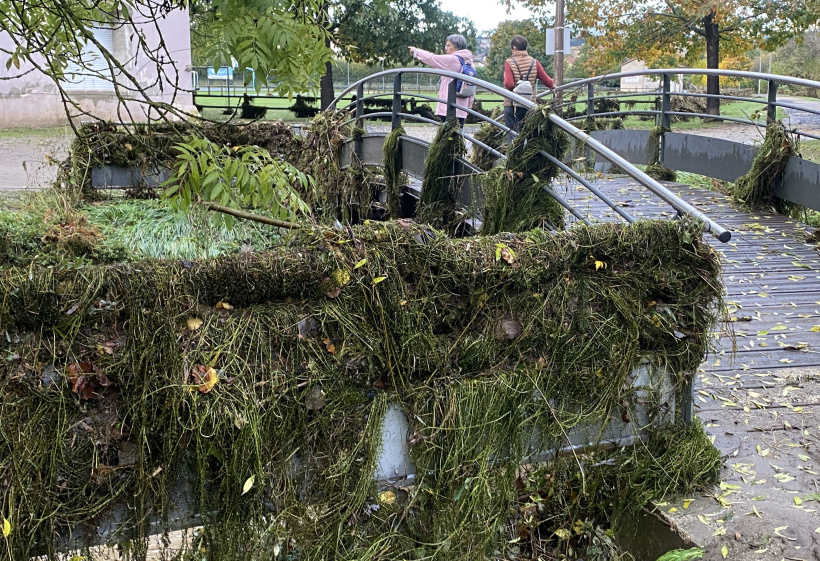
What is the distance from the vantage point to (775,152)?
30.2 feet

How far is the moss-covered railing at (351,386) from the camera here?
11.3 ft

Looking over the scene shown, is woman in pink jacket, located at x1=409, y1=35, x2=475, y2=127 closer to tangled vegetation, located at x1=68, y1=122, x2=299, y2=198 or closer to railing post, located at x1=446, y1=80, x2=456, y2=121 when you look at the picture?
Answer: railing post, located at x1=446, y1=80, x2=456, y2=121

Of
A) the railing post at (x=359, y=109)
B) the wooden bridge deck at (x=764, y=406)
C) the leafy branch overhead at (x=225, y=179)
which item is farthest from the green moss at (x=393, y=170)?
the leafy branch overhead at (x=225, y=179)

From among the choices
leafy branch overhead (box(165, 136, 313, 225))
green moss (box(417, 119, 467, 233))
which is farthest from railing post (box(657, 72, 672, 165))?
leafy branch overhead (box(165, 136, 313, 225))

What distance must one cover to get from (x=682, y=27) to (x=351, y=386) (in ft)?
81.0

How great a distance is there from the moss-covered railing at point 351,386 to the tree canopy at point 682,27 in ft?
67.6

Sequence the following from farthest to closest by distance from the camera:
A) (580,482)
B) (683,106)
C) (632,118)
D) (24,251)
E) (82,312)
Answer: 1. (632,118)
2. (683,106)
3. (24,251)
4. (580,482)
5. (82,312)

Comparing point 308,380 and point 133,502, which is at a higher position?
point 308,380

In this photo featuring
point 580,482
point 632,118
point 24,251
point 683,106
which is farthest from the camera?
point 632,118

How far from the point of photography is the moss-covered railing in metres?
3.46

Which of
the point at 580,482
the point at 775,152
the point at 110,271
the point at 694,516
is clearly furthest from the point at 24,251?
the point at 775,152

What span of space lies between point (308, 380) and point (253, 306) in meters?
0.42

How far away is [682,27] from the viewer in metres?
25.4

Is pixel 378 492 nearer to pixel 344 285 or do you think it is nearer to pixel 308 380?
pixel 308 380
